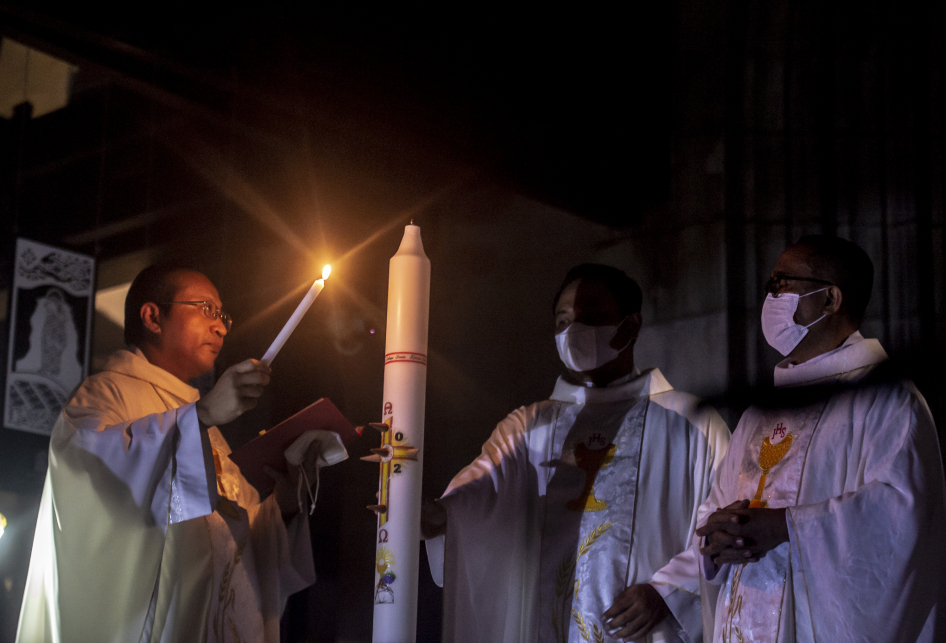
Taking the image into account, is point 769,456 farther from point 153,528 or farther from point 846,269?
point 153,528

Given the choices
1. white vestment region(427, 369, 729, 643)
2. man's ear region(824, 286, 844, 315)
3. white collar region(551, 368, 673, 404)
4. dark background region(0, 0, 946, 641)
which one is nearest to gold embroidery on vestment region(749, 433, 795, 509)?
white vestment region(427, 369, 729, 643)

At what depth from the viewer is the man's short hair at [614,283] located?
4.12 m

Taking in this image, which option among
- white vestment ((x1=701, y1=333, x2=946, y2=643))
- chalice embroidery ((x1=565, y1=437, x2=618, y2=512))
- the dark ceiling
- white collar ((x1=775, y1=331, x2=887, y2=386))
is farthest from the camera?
the dark ceiling

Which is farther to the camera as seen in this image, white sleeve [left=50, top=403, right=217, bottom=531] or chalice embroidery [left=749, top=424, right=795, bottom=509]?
white sleeve [left=50, top=403, right=217, bottom=531]

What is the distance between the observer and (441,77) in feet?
15.6

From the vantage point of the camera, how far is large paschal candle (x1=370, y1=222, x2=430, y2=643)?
2.65 m

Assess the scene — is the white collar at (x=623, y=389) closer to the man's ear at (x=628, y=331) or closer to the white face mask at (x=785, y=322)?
the man's ear at (x=628, y=331)

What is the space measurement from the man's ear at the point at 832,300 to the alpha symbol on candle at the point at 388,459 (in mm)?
1620

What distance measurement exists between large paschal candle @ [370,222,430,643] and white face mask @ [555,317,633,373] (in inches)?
46.9

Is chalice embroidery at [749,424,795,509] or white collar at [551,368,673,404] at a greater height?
white collar at [551,368,673,404]

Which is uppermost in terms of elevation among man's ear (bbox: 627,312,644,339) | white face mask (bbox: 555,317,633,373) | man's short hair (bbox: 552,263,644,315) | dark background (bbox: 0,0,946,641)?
dark background (bbox: 0,0,946,641)

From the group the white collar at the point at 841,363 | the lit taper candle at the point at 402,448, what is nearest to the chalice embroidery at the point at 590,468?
the white collar at the point at 841,363

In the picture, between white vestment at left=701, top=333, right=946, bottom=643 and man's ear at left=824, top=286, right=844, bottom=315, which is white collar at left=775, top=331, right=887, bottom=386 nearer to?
white vestment at left=701, top=333, right=946, bottom=643

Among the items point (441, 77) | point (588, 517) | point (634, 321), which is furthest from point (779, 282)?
point (441, 77)
